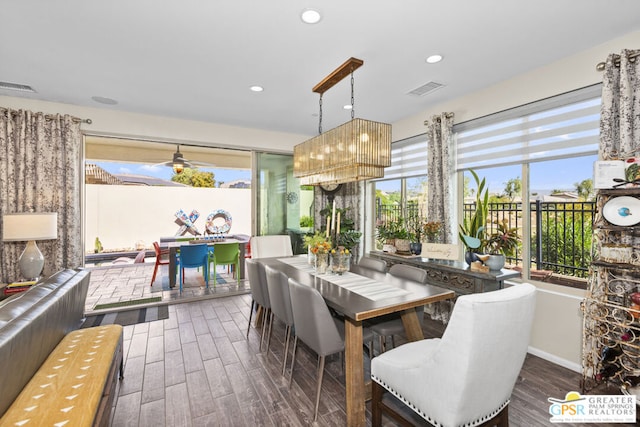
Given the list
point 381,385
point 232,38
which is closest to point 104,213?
point 232,38

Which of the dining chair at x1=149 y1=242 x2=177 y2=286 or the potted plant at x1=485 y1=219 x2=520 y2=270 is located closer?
the potted plant at x1=485 y1=219 x2=520 y2=270

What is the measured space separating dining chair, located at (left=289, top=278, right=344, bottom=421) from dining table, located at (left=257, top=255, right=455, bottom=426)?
0.11m

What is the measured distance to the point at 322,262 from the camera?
9.30 feet

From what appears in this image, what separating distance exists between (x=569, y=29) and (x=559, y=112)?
0.79m

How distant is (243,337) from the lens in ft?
10.5

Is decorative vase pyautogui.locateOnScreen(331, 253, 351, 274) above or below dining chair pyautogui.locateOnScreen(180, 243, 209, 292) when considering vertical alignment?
above

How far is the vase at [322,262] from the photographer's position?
282cm

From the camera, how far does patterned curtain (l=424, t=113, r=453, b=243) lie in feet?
12.0

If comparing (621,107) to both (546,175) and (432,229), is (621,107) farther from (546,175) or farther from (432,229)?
(432,229)

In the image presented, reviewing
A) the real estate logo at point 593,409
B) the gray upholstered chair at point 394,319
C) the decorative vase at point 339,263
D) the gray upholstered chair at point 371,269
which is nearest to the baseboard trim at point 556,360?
the real estate logo at point 593,409

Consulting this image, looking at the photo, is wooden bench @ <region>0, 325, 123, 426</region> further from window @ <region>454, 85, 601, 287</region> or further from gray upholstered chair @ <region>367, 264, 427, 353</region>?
window @ <region>454, 85, 601, 287</region>

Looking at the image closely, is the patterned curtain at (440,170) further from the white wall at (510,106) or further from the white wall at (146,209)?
the white wall at (146,209)

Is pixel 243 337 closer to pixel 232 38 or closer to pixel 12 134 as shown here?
pixel 232 38

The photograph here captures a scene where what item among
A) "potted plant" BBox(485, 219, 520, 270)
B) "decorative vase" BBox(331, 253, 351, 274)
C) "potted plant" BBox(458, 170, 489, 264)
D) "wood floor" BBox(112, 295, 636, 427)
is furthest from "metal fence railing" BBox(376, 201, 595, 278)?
"decorative vase" BBox(331, 253, 351, 274)
